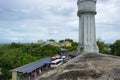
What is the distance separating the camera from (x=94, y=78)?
3311 millimetres

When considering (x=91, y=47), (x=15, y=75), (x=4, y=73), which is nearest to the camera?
(x=15, y=75)

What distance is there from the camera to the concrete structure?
1595cm

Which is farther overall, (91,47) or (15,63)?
(15,63)

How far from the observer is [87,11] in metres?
15.8

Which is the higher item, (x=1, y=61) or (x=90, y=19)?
(x=90, y=19)

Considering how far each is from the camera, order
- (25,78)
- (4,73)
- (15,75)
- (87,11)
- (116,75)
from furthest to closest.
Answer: (4,73)
(87,11)
(25,78)
(15,75)
(116,75)

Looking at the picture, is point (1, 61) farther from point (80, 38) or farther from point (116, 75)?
point (116, 75)

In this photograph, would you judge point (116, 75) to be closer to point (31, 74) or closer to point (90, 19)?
point (31, 74)

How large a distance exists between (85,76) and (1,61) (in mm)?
21540

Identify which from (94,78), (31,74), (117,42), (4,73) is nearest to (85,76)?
(94,78)

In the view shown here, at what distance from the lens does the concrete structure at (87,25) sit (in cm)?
1595

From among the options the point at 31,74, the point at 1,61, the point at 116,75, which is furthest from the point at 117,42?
the point at 116,75

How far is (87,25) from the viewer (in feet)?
55.3

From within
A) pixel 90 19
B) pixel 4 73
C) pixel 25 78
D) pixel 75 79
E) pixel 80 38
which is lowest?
pixel 4 73
